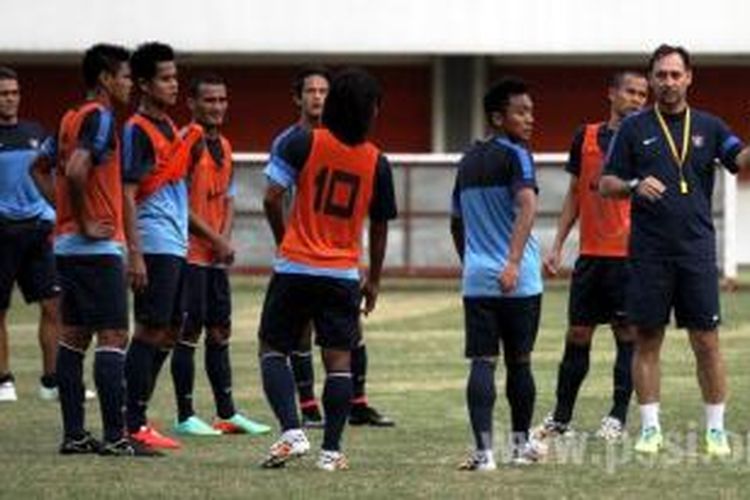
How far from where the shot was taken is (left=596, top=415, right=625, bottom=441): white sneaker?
13.4 metres

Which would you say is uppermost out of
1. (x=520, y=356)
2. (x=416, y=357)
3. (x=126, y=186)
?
(x=126, y=186)

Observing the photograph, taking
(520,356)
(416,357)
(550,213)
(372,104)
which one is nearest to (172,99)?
(372,104)

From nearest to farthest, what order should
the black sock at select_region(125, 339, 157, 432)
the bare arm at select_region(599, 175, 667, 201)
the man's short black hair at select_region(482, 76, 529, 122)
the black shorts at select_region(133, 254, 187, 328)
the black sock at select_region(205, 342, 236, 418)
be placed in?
the man's short black hair at select_region(482, 76, 529, 122) → the bare arm at select_region(599, 175, 667, 201) → the black shorts at select_region(133, 254, 187, 328) → the black sock at select_region(125, 339, 157, 432) → the black sock at select_region(205, 342, 236, 418)

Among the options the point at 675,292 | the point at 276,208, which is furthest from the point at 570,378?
the point at 276,208

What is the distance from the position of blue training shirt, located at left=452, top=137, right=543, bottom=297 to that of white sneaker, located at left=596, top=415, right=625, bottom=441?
1.75 metres

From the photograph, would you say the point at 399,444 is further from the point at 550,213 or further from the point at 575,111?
the point at 575,111

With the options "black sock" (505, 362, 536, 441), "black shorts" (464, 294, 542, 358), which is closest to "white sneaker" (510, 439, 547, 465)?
"black sock" (505, 362, 536, 441)

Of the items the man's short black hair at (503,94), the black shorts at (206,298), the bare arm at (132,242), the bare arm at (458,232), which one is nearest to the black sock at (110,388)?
the bare arm at (132,242)

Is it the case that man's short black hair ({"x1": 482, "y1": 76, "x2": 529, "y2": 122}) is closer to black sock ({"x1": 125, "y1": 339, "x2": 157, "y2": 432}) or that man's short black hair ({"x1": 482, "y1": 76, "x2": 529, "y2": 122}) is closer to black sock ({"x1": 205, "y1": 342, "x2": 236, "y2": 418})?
black sock ({"x1": 125, "y1": 339, "x2": 157, "y2": 432})

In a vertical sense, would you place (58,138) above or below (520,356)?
above

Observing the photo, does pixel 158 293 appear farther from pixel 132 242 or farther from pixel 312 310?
pixel 312 310

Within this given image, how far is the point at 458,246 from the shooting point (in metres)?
12.4

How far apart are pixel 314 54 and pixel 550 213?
8862mm

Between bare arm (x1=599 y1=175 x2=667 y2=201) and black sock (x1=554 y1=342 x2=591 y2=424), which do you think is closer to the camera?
bare arm (x1=599 y1=175 x2=667 y2=201)
